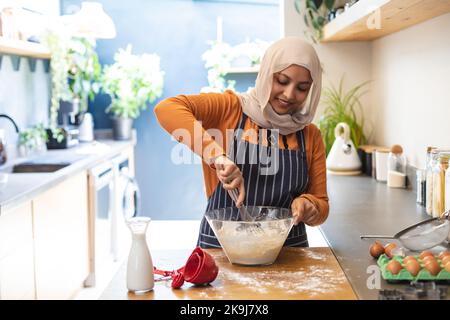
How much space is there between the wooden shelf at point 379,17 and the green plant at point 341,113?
0.35 m

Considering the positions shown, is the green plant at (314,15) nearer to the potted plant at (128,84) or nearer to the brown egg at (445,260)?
the potted plant at (128,84)

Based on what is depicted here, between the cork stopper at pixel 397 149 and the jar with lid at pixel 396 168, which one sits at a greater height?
the cork stopper at pixel 397 149

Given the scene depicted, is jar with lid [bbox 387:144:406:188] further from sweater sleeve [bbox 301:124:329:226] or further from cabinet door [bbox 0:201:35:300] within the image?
cabinet door [bbox 0:201:35:300]

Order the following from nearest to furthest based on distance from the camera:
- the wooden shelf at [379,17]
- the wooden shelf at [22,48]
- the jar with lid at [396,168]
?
1. the wooden shelf at [379,17]
2. the jar with lid at [396,168]
3. the wooden shelf at [22,48]

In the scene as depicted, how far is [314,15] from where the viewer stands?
3678mm

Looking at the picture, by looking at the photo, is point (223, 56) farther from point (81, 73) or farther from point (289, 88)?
point (289, 88)

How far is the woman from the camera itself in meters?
1.83

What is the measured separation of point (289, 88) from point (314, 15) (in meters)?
1.98

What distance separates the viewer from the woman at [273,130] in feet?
6.02

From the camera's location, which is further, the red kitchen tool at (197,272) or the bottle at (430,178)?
the bottle at (430,178)

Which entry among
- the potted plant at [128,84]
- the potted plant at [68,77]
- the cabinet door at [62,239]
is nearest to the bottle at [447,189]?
the cabinet door at [62,239]

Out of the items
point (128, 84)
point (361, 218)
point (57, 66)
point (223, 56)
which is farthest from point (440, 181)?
point (128, 84)

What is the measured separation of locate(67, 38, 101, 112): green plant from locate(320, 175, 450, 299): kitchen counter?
88.0 inches

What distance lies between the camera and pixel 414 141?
2.98m
